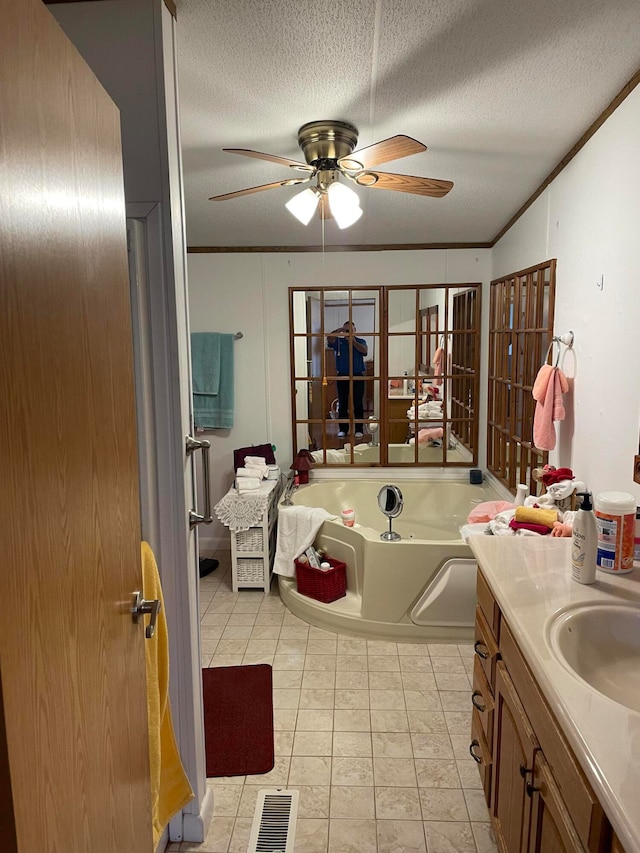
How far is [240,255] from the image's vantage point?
170 inches

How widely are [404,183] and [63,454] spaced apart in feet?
6.25

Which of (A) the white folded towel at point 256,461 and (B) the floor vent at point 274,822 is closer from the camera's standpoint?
(B) the floor vent at point 274,822

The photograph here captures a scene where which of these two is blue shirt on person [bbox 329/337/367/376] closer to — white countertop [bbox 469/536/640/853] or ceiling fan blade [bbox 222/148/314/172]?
ceiling fan blade [bbox 222/148/314/172]

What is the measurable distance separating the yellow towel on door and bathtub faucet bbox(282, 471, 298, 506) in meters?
2.21

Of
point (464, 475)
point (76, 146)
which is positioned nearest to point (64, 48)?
point (76, 146)

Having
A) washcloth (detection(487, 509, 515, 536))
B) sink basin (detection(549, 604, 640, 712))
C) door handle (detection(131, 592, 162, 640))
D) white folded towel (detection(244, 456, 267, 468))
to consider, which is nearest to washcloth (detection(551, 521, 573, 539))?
washcloth (detection(487, 509, 515, 536))

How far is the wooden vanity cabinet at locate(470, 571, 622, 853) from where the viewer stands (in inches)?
41.1

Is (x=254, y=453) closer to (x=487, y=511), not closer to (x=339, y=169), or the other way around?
(x=487, y=511)

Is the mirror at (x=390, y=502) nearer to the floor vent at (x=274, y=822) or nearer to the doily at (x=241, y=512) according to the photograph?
the doily at (x=241, y=512)

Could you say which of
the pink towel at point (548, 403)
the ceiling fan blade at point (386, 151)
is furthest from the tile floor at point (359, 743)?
the ceiling fan blade at point (386, 151)

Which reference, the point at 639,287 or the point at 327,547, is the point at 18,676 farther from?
the point at 327,547

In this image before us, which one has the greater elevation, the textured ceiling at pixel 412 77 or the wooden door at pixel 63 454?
the textured ceiling at pixel 412 77

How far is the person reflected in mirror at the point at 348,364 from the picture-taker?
4.35 metres

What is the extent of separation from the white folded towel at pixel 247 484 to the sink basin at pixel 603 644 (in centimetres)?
260
